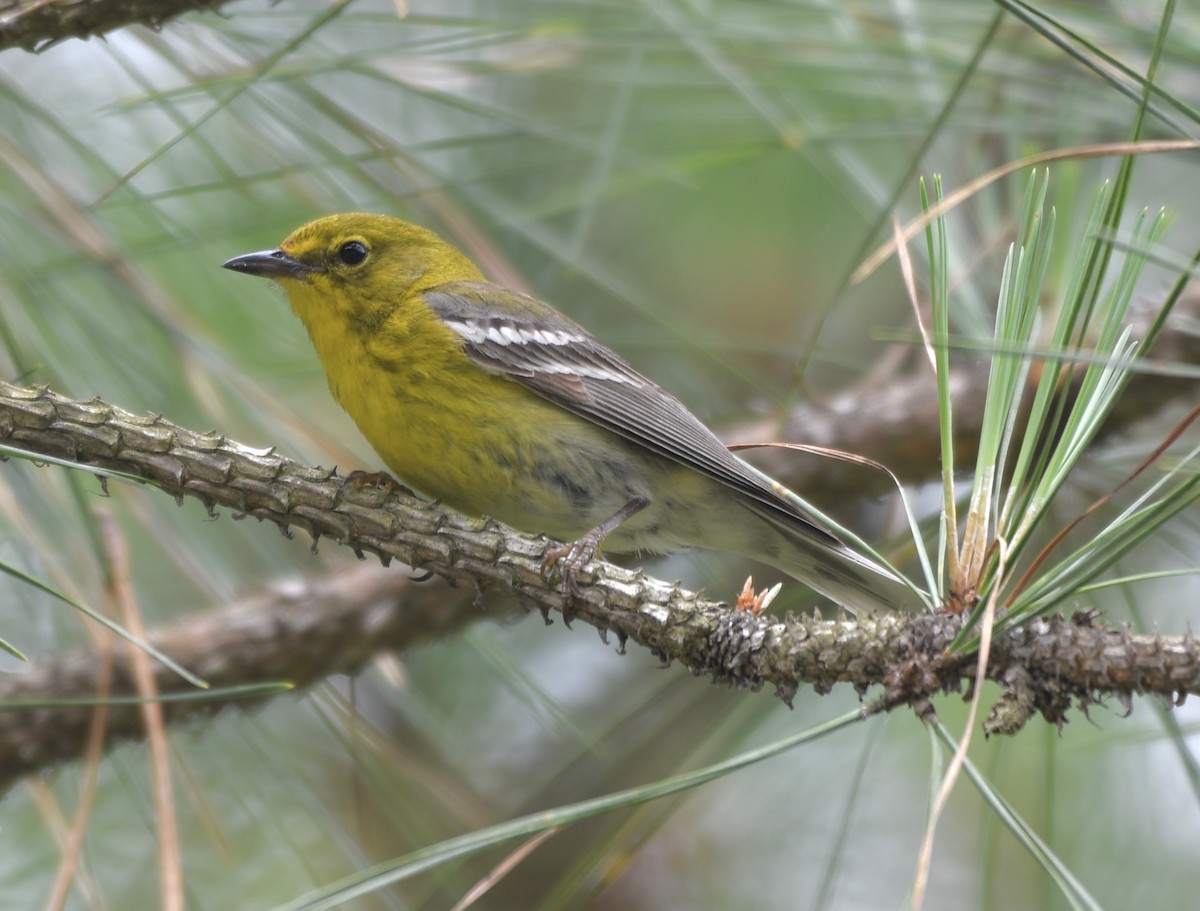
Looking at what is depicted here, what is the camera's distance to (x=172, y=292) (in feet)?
12.6

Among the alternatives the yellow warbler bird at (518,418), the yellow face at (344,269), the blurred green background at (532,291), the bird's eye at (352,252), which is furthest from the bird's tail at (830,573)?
the bird's eye at (352,252)

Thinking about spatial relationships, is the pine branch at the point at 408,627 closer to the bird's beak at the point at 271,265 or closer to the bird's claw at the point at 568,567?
the bird's claw at the point at 568,567

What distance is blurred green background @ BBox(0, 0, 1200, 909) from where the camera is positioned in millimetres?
2865

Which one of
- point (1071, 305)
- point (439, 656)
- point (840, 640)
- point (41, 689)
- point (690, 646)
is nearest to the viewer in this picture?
point (1071, 305)

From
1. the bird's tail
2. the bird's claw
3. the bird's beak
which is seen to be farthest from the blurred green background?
the bird's claw

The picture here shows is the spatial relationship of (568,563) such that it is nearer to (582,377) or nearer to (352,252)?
(582,377)

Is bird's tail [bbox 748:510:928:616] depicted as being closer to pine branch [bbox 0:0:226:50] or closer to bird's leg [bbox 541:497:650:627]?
bird's leg [bbox 541:497:650:627]

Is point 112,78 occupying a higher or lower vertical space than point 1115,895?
higher

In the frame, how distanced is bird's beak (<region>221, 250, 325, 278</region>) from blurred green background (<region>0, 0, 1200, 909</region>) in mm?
102

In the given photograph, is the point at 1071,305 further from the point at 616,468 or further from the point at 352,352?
the point at 352,352

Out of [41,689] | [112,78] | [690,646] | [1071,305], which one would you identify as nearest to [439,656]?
[41,689]

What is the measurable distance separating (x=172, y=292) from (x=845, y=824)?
9.30ft

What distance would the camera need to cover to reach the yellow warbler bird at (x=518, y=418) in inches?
127

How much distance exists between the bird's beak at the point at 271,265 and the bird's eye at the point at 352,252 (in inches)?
3.4
